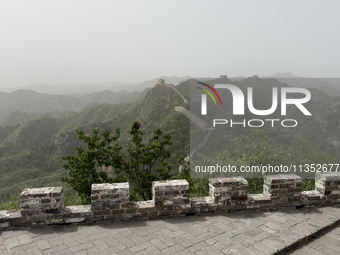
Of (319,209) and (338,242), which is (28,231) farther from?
(319,209)

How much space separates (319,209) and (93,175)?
6.94m

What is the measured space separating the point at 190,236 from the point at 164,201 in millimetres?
807

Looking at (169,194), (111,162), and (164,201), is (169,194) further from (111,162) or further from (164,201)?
(111,162)

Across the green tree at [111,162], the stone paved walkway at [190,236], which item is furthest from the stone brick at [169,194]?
the green tree at [111,162]

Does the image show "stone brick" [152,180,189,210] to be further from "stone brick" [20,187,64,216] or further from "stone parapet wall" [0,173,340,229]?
"stone brick" [20,187,64,216]

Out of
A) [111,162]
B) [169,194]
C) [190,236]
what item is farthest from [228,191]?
[111,162]

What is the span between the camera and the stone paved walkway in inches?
155

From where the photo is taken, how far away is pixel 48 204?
4590 millimetres

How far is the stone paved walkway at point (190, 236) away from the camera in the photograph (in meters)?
3.92

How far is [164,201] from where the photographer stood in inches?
192

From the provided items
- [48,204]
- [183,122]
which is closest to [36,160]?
[183,122]

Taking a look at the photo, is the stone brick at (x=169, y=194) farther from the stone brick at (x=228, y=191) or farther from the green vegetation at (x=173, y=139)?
the green vegetation at (x=173, y=139)

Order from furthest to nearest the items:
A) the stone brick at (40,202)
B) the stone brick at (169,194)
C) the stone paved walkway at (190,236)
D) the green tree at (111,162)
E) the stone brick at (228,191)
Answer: the green tree at (111,162)
the stone brick at (228,191)
the stone brick at (169,194)
the stone brick at (40,202)
the stone paved walkway at (190,236)

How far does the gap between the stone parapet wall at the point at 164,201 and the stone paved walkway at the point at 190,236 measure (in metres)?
0.14
